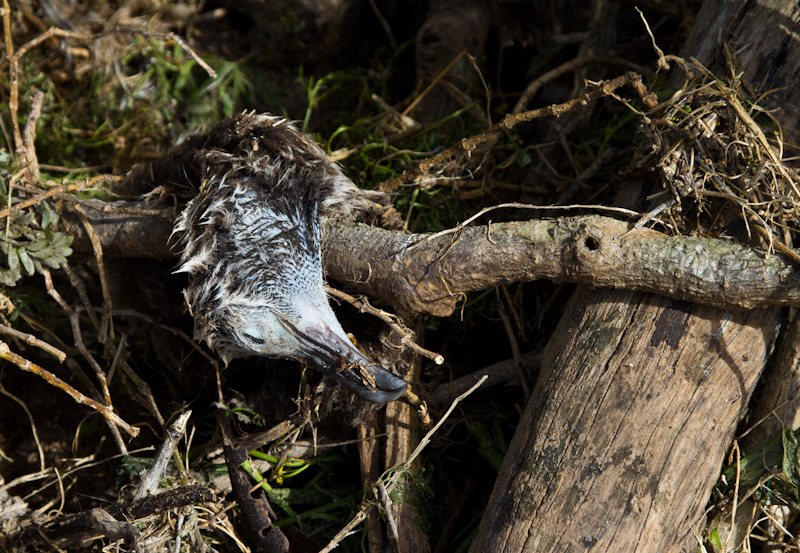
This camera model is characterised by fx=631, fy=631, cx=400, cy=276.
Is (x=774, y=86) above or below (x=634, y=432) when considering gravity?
above

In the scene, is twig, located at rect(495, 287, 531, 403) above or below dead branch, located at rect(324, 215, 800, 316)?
below

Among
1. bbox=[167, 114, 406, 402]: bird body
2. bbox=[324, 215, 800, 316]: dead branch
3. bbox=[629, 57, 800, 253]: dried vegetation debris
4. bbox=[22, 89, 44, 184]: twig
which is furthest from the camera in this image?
bbox=[22, 89, 44, 184]: twig

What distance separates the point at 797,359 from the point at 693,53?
0.90 metres

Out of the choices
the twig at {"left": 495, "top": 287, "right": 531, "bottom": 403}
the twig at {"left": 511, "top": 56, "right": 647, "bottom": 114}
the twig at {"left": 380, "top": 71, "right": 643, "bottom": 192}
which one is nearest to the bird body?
the twig at {"left": 380, "top": 71, "right": 643, "bottom": 192}

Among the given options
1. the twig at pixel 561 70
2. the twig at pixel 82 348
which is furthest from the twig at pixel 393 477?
the twig at pixel 561 70

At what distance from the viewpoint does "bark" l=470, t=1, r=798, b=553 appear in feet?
4.75

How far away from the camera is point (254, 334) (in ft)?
5.56

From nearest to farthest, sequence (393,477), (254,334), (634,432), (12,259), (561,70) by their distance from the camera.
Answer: (634,432) → (254,334) → (393,477) → (12,259) → (561,70)

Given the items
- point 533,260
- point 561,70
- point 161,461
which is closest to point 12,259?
point 161,461

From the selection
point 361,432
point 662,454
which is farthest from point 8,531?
point 662,454

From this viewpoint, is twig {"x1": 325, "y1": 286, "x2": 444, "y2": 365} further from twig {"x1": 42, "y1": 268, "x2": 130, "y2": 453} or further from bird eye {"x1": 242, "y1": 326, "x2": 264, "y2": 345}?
→ twig {"x1": 42, "y1": 268, "x2": 130, "y2": 453}

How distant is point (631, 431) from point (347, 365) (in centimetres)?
70

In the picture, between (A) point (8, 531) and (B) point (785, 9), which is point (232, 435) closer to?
(A) point (8, 531)

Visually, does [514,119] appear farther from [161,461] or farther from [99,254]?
[161,461]
